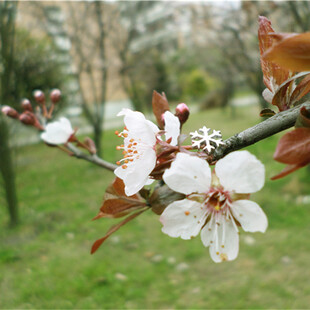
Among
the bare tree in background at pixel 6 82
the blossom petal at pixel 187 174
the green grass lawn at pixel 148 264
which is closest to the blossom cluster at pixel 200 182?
the blossom petal at pixel 187 174

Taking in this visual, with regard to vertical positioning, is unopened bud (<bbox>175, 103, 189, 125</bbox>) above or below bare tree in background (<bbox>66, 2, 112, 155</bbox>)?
above

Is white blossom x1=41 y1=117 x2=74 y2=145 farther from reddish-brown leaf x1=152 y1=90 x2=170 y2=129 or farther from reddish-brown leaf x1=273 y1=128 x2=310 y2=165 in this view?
reddish-brown leaf x1=273 y1=128 x2=310 y2=165

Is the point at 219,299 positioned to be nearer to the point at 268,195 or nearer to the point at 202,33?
the point at 268,195

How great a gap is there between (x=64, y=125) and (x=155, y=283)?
1.84m

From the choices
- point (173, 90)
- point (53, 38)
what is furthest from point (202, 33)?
point (173, 90)

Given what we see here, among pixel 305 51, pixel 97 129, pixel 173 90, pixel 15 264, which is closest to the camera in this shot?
pixel 305 51

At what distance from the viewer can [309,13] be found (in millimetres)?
3529

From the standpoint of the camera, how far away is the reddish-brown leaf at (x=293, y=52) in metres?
0.31

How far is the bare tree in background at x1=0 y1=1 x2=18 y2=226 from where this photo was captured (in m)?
3.07

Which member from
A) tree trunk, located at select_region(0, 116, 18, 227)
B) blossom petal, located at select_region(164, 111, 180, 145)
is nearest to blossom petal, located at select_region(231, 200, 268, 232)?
blossom petal, located at select_region(164, 111, 180, 145)

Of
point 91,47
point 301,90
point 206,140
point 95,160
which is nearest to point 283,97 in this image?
point 301,90

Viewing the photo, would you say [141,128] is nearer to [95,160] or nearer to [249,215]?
[249,215]

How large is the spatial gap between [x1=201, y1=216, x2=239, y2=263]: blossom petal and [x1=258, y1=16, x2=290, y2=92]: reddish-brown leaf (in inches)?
7.2

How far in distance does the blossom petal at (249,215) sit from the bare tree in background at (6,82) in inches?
129
